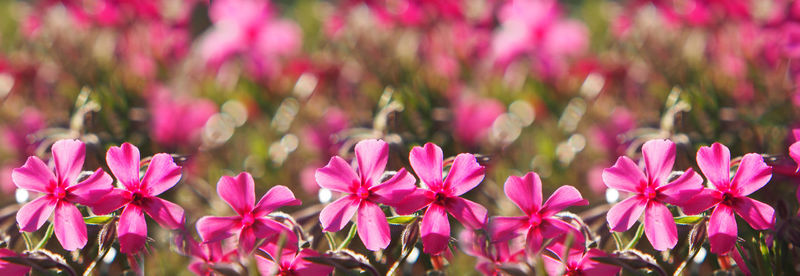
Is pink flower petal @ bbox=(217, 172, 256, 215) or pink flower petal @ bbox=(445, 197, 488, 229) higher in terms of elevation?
pink flower petal @ bbox=(217, 172, 256, 215)

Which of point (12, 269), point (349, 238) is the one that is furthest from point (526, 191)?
point (12, 269)

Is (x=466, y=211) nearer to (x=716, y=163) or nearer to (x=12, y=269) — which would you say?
(x=716, y=163)

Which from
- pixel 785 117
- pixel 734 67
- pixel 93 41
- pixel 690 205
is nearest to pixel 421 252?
pixel 690 205

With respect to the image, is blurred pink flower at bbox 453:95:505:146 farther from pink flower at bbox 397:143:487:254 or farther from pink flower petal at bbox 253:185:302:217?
pink flower petal at bbox 253:185:302:217

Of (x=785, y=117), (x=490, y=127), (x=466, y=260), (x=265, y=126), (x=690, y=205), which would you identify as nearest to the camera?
(x=690, y=205)

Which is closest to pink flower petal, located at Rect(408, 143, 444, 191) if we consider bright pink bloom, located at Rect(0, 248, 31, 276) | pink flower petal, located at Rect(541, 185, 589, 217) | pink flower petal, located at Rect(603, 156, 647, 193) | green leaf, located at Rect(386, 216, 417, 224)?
green leaf, located at Rect(386, 216, 417, 224)

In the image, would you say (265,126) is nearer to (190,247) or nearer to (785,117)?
(190,247)

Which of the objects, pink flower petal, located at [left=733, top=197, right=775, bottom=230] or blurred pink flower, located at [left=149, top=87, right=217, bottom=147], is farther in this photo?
blurred pink flower, located at [left=149, top=87, right=217, bottom=147]
